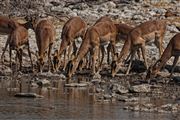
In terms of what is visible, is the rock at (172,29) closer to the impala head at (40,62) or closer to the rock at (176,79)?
→ the impala head at (40,62)

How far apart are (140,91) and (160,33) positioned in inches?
232

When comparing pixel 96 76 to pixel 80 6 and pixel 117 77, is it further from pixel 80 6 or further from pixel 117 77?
pixel 80 6

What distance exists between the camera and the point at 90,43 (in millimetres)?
20469

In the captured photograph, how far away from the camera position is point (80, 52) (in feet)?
65.8

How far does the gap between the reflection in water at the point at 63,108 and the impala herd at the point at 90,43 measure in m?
3.62

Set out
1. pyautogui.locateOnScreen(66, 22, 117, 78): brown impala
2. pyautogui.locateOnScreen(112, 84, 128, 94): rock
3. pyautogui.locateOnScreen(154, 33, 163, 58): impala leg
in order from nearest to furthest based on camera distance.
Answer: pyautogui.locateOnScreen(112, 84, 128, 94): rock
pyautogui.locateOnScreen(66, 22, 117, 78): brown impala
pyautogui.locateOnScreen(154, 33, 163, 58): impala leg

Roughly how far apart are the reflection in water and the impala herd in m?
3.62

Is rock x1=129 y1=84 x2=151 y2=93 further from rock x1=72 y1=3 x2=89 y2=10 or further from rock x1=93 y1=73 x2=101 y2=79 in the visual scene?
rock x1=72 y1=3 x2=89 y2=10

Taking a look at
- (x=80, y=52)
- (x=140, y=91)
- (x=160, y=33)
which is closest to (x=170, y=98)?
(x=140, y=91)

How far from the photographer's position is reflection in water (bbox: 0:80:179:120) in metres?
13.1

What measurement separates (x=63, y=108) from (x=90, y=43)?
661 cm

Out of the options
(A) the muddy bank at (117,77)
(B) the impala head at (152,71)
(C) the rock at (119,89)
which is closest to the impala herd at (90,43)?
(B) the impala head at (152,71)

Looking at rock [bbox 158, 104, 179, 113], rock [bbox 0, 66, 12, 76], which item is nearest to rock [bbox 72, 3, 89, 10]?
rock [bbox 0, 66, 12, 76]

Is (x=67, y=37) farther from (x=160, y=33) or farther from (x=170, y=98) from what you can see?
(x=170, y=98)
